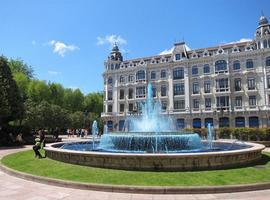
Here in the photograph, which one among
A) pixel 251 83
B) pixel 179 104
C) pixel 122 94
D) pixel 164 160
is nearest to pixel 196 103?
pixel 179 104

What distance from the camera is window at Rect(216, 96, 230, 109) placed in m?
47.3

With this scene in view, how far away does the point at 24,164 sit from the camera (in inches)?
514

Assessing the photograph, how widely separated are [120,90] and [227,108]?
2334 cm

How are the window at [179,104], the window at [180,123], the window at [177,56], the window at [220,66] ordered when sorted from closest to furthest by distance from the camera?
1. the window at [220,66]
2. the window at [180,123]
3. the window at [179,104]
4. the window at [177,56]

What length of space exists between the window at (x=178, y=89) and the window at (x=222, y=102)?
23.4 feet

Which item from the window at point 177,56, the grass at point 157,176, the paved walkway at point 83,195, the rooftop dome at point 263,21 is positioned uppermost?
the rooftop dome at point 263,21

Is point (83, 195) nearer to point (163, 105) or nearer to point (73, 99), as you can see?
point (163, 105)

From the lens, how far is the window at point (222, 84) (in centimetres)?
4772

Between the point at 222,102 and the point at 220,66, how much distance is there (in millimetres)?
6759

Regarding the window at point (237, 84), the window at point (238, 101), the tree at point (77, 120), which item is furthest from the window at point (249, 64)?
the tree at point (77, 120)

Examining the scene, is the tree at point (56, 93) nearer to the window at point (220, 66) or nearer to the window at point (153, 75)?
the window at point (153, 75)

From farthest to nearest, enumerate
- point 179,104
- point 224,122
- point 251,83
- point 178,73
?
point 178,73 → point 179,104 → point 224,122 → point 251,83

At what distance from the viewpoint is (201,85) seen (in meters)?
50.1

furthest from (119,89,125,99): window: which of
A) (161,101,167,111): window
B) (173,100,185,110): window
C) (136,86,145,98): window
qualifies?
(173,100,185,110): window
